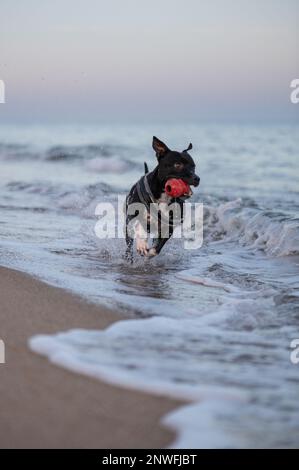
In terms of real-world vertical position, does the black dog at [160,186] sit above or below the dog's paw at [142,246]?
above

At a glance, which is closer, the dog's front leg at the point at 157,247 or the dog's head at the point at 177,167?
the dog's head at the point at 177,167

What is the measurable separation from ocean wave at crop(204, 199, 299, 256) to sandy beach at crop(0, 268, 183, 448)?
14.8ft

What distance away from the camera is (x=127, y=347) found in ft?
13.1

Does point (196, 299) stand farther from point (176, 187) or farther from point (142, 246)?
point (142, 246)

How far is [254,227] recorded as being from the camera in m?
9.34

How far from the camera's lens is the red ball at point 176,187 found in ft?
22.0

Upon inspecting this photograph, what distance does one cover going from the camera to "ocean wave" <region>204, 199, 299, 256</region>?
324 inches

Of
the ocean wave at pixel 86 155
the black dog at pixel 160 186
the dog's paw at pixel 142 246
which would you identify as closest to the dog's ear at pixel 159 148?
the black dog at pixel 160 186

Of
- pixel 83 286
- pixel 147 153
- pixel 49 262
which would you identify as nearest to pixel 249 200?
pixel 49 262

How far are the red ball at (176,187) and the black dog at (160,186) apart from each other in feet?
0.15

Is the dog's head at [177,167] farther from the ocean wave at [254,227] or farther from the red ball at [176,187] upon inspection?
the ocean wave at [254,227]

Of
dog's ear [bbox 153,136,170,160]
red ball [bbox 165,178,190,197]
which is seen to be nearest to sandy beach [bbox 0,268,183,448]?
red ball [bbox 165,178,190,197]

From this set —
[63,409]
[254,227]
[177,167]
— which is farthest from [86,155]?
[63,409]

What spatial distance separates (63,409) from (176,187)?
379 cm
